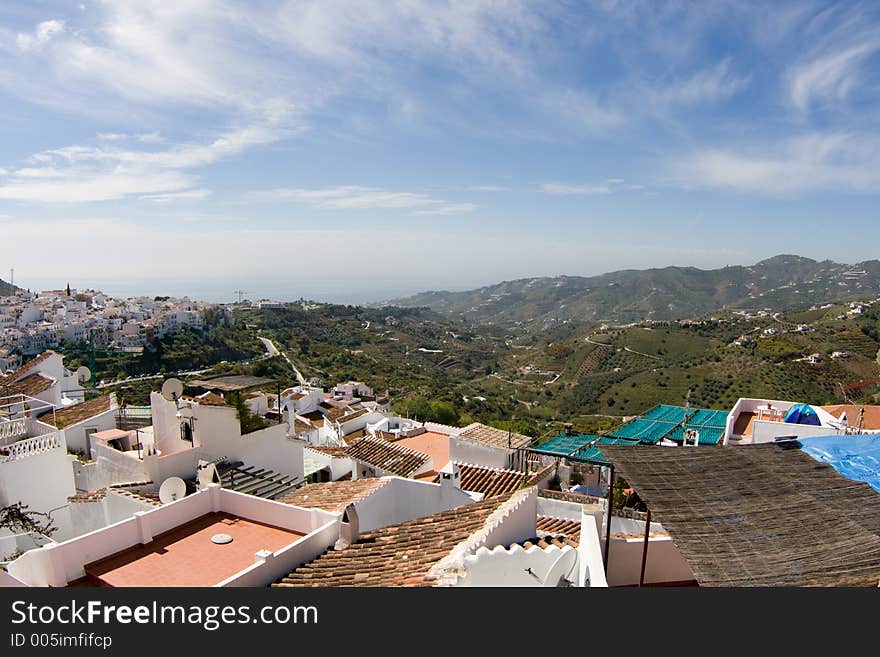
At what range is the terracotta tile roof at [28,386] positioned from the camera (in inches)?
601

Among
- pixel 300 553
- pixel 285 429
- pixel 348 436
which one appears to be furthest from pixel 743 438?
pixel 348 436

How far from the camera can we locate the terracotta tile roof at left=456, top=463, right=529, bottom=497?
38.4ft

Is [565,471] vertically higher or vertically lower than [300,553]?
lower

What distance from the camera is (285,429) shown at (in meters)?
11.3

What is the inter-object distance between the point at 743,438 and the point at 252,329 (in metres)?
75.5

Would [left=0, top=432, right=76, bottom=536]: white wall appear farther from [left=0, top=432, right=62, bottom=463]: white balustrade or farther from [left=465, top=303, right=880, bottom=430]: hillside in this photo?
[left=465, top=303, right=880, bottom=430]: hillside

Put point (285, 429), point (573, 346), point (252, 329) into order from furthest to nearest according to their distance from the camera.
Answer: point (573, 346), point (252, 329), point (285, 429)

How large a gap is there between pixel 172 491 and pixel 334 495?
2.50 meters

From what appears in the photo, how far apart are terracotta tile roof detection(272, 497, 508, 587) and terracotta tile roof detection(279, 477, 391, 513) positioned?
1193 mm

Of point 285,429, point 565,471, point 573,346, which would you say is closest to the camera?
point 285,429

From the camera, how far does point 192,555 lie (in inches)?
251

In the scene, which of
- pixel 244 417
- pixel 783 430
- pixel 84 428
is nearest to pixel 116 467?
pixel 244 417

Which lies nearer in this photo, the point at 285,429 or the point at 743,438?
the point at 285,429
